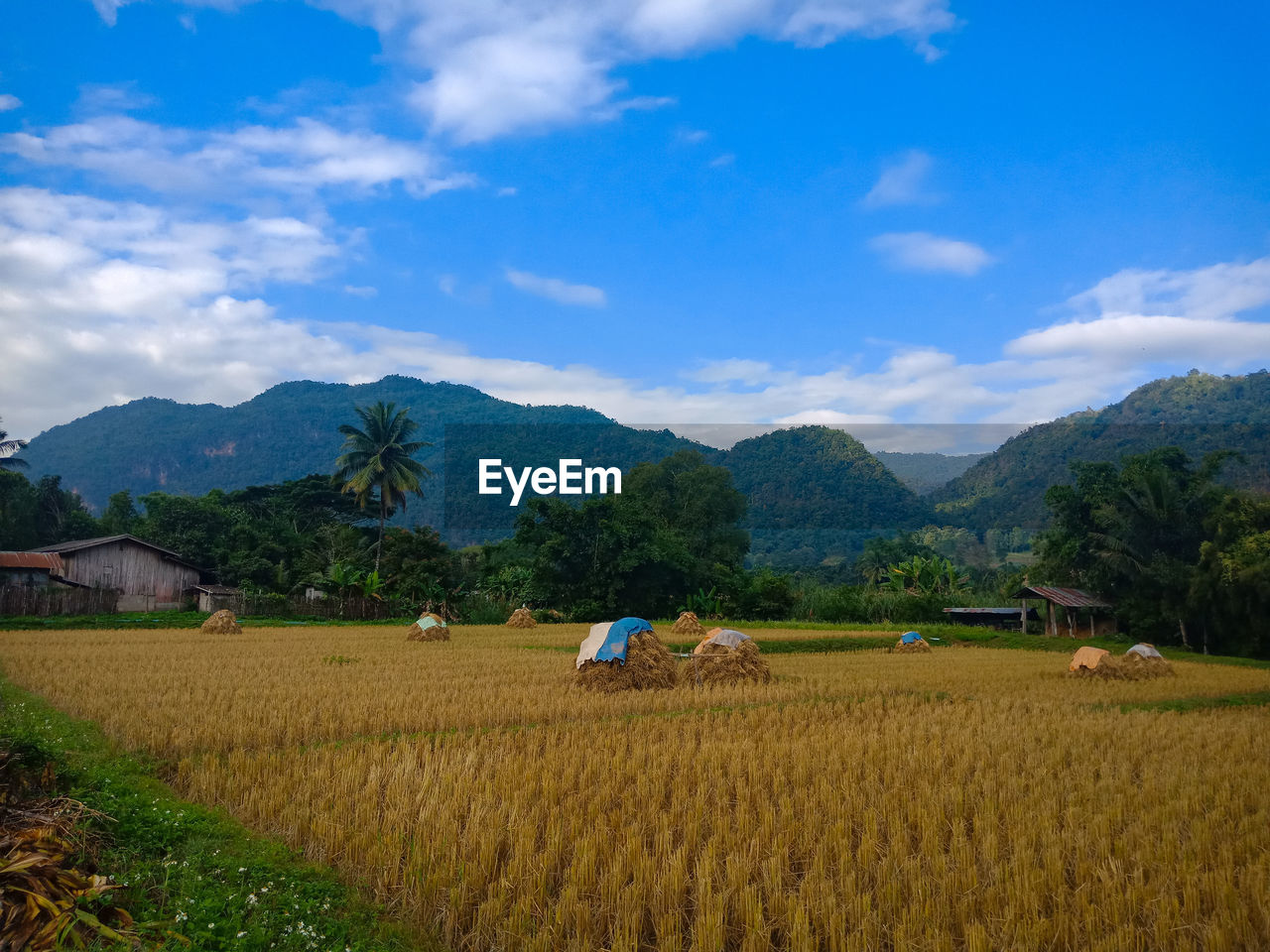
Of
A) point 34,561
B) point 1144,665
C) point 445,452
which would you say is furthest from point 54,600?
point 445,452

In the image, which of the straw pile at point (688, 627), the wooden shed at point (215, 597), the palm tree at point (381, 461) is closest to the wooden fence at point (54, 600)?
the wooden shed at point (215, 597)

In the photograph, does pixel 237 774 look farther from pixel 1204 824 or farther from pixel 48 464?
pixel 48 464

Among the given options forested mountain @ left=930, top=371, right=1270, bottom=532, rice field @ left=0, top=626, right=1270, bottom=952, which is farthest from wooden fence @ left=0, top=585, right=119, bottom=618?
forested mountain @ left=930, top=371, right=1270, bottom=532

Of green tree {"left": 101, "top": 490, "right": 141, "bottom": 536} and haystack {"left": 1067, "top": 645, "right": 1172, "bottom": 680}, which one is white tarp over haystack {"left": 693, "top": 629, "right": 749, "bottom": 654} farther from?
green tree {"left": 101, "top": 490, "right": 141, "bottom": 536}

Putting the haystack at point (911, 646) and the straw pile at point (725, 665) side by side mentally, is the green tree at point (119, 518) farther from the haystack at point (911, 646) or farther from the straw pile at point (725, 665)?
the straw pile at point (725, 665)

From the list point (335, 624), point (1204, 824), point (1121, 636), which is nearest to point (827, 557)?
point (1121, 636)

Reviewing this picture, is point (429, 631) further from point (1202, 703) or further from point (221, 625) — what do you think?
point (1202, 703)
